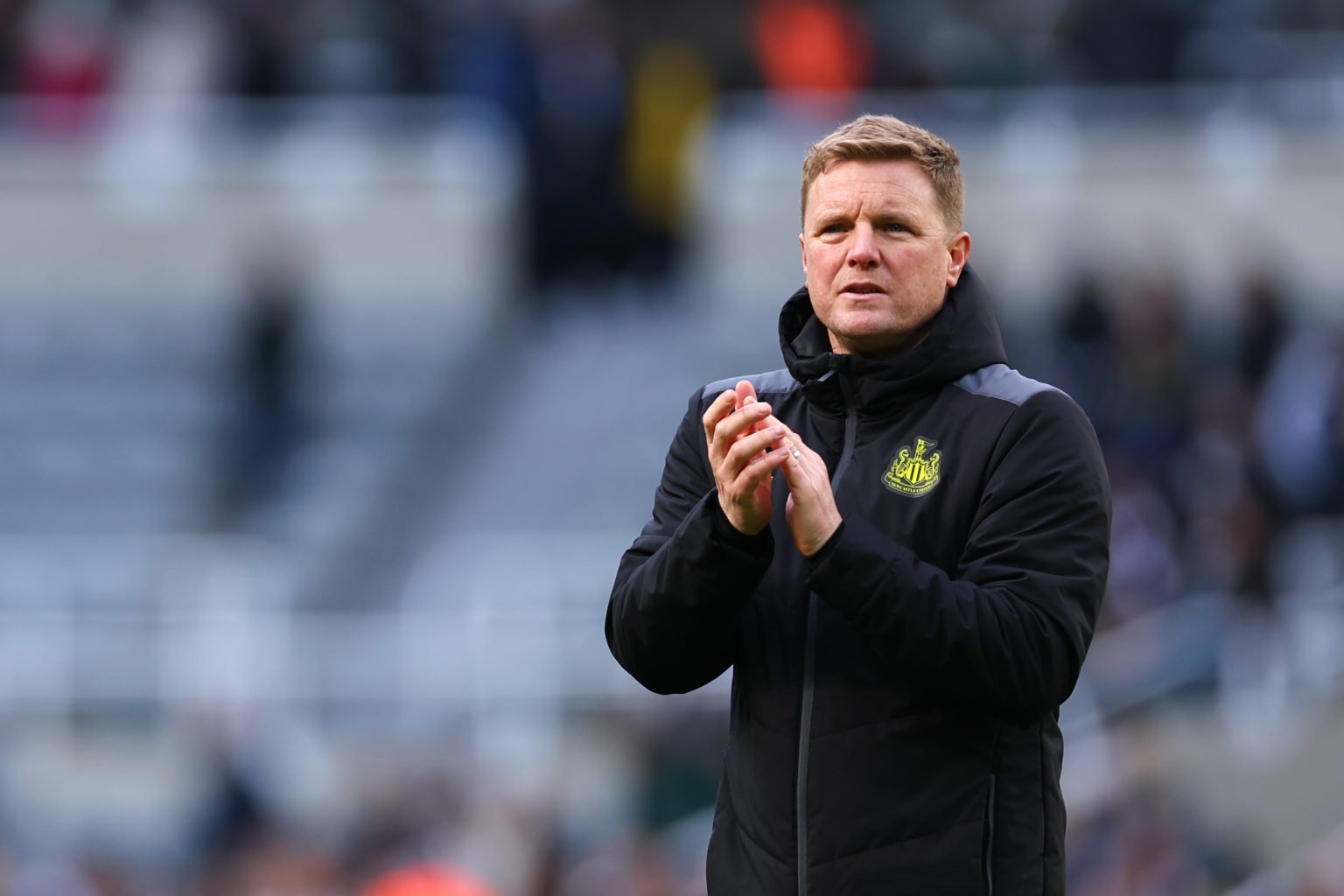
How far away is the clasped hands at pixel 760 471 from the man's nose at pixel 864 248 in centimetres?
29

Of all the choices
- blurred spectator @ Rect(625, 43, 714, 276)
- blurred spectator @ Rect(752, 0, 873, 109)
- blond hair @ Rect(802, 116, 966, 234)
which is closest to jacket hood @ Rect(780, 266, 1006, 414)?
blond hair @ Rect(802, 116, 966, 234)

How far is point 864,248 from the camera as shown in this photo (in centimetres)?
318

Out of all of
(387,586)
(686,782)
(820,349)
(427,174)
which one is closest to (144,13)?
(427,174)

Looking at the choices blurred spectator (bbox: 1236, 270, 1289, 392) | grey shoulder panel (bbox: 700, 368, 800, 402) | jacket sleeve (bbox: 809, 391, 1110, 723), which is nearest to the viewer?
jacket sleeve (bbox: 809, 391, 1110, 723)

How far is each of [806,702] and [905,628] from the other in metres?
0.24

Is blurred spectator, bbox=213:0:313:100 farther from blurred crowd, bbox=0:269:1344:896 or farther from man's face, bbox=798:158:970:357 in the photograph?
man's face, bbox=798:158:970:357

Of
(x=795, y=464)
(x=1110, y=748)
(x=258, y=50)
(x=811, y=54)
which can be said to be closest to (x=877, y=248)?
(x=795, y=464)

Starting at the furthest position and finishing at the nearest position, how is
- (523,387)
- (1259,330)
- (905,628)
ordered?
(523,387), (1259,330), (905,628)

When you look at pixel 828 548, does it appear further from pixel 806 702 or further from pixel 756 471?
pixel 806 702

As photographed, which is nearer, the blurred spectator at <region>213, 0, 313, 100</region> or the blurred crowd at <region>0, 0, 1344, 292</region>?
the blurred crowd at <region>0, 0, 1344, 292</region>

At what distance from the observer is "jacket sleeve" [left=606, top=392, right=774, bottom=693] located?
10.0 feet

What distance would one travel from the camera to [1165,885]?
841cm

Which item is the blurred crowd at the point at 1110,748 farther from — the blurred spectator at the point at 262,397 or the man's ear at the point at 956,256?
the man's ear at the point at 956,256

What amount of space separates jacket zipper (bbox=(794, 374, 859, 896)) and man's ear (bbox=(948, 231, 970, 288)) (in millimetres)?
218
